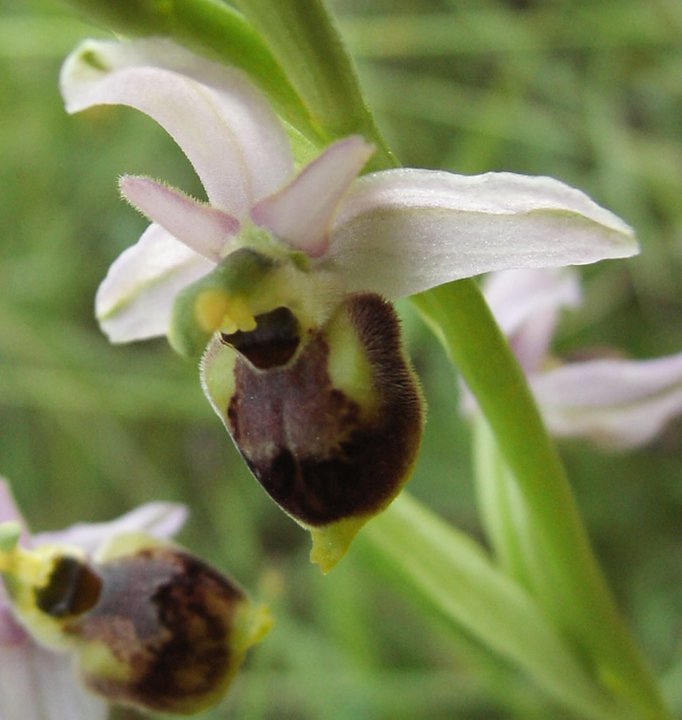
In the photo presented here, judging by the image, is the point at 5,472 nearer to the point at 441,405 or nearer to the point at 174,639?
the point at 441,405

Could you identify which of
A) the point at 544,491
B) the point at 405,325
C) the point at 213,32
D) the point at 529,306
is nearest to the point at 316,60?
the point at 213,32

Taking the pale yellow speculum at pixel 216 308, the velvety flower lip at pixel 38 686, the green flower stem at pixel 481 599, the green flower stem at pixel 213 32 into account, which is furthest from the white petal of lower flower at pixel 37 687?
the green flower stem at pixel 213 32

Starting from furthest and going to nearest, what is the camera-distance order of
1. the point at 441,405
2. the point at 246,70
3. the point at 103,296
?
the point at 441,405
the point at 103,296
the point at 246,70

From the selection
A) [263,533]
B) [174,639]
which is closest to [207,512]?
[263,533]

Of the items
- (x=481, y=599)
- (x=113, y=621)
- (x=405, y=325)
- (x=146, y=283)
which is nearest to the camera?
(x=146, y=283)

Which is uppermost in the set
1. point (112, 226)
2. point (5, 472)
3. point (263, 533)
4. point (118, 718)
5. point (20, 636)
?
point (20, 636)

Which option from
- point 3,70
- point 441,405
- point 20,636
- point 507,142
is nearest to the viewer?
point 20,636

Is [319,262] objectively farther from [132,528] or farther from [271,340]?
[132,528]
